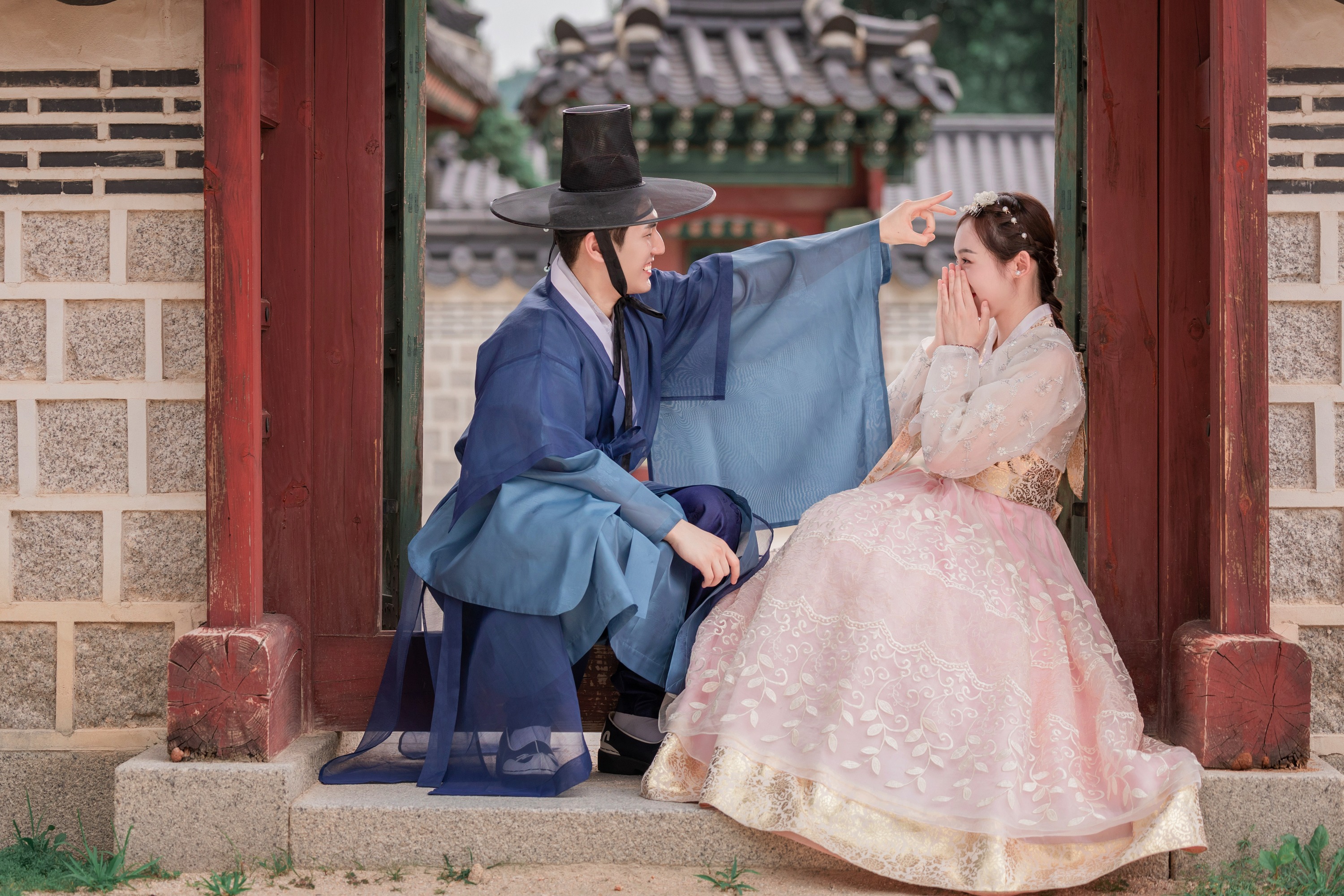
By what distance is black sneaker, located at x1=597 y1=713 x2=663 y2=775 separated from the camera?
319cm

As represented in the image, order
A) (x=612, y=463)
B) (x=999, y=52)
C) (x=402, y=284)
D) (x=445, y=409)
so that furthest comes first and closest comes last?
(x=999, y=52) → (x=445, y=409) → (x=402, y=284) → (x=612, y=463)

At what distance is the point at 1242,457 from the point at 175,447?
9.22 feet

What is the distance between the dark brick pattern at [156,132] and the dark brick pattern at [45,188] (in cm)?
16

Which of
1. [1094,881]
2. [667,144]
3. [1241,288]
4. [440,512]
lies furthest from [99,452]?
[667,144]

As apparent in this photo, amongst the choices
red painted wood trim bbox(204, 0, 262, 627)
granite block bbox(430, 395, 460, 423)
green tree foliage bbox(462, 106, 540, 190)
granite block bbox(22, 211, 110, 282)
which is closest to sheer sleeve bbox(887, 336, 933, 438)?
red painted wood trim bbox(204, 0, 262, 627)

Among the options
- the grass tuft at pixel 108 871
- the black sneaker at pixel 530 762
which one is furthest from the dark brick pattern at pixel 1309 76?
the grass tuft at pixel 108 871

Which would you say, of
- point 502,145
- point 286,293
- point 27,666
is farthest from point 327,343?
point 502,145

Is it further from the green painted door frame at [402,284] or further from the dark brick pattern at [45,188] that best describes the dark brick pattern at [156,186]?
the green painted door frame at [402,284]

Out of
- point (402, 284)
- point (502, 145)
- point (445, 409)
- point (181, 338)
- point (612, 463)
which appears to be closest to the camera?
point (612, 463)

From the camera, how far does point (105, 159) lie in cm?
337

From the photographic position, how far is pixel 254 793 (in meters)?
2.94

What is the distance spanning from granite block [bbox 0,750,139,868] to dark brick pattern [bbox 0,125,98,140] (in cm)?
173

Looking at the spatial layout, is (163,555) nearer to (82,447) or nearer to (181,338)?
(82,447)

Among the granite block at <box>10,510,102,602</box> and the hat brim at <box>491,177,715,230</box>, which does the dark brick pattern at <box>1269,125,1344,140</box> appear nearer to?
Answer: the hat brim at <box>491,177,715,230</box>
